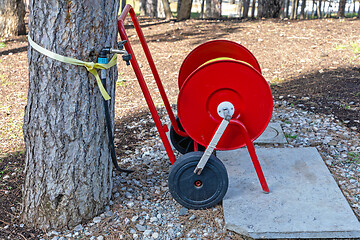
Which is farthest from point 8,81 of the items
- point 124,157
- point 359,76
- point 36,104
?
point 359,76

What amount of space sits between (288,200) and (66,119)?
6.11 ft

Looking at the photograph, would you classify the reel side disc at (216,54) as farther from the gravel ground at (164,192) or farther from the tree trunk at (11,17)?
the tree trunk at (11,17)

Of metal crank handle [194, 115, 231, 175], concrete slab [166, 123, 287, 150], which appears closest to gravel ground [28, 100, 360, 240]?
concrete slab [166, 123, 287, 150]

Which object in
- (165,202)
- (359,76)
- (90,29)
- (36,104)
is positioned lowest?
(165,202)

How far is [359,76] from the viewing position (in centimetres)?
625

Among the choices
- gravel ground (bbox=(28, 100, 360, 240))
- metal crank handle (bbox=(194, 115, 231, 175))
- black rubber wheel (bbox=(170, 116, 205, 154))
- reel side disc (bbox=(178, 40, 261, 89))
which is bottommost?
gravel ground (bbox=(28, 100, 360, 240))

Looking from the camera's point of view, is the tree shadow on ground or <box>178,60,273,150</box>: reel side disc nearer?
<box>178,60,273,150</box>: reel side disc

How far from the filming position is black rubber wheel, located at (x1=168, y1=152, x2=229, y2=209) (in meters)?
3.08

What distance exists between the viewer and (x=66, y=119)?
2771 millimetres

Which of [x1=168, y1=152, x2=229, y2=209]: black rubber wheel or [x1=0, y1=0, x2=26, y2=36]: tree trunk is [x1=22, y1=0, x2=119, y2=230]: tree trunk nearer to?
[x1=168, y1=152, x2=229, y2=209]: black rubber wheel

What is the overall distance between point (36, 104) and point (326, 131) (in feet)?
10.6

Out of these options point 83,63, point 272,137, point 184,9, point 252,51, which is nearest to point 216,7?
point 184,9

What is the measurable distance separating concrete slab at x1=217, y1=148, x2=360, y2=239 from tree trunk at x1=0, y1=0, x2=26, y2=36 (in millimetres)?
8374

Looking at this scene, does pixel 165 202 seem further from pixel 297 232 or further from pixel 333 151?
pixel 333 151
